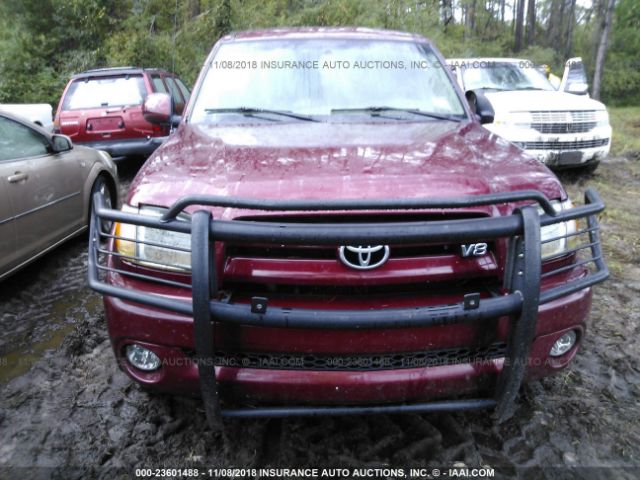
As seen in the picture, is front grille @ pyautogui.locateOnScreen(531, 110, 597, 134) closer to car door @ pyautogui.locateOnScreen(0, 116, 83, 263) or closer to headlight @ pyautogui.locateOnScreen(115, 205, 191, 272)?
car door @ pyautogui.locateOnScreen(0, 116, 83, 263)

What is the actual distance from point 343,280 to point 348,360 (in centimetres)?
31

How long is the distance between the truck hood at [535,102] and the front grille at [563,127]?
0.21 metres

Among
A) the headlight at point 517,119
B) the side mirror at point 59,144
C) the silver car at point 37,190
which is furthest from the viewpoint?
the headlight at point 517,119

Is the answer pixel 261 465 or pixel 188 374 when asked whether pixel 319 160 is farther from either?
pixel 261 465

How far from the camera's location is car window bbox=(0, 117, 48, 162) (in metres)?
3.72

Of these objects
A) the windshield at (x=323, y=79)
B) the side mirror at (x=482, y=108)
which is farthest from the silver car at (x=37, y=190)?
the side mirror at (x=482, y=108)

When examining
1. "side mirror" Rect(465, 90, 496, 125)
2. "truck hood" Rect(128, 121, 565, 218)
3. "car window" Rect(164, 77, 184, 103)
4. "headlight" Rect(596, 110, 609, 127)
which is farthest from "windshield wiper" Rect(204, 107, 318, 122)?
"car window" Rect(164, 77, 184, 103)

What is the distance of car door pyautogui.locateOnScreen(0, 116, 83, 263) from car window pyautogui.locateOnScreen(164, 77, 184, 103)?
5.13 metres

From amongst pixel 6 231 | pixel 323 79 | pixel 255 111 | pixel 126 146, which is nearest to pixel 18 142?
pixel 6 231

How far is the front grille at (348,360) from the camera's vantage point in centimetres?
185

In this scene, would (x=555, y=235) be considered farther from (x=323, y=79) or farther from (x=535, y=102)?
(x=535, y=102)

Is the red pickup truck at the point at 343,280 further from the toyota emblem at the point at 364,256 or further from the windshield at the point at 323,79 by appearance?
the windshield at the point at 323,79

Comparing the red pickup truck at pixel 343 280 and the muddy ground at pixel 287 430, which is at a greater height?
the red pickup truck at pixel 343 280

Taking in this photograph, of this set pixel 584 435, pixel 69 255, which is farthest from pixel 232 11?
pixel 584 435
